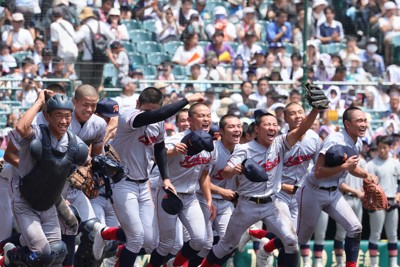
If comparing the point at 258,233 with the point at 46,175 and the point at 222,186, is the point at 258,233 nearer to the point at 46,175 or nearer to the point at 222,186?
the point at 222,186

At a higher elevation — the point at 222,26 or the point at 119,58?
the point at 222,26

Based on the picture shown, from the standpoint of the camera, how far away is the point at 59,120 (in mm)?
9812

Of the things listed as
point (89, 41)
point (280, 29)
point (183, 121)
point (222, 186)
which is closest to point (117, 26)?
point (89, 41)

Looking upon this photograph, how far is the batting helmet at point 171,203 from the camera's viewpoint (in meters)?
11.2

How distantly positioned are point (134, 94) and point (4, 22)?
2.29 metres

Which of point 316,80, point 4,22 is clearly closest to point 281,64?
point 316,80

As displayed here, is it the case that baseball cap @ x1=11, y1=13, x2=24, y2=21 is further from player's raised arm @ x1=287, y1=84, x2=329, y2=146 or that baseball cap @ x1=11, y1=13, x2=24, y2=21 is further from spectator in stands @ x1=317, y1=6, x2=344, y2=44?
player's raised arm @ x1=287, y1=84, x2=329, y2=146

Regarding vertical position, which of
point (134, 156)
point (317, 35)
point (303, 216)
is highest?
point (317, 35)

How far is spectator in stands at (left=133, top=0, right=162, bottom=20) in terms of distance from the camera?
58.5ft

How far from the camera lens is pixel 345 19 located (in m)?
19.0

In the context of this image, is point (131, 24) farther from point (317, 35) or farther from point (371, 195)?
point (371, 195)

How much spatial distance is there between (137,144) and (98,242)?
1.11m

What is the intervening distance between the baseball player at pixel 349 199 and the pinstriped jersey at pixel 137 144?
4.83m

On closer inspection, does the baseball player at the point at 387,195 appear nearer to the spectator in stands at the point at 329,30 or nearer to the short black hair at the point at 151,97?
the spectator in stands at the point at 329,30
